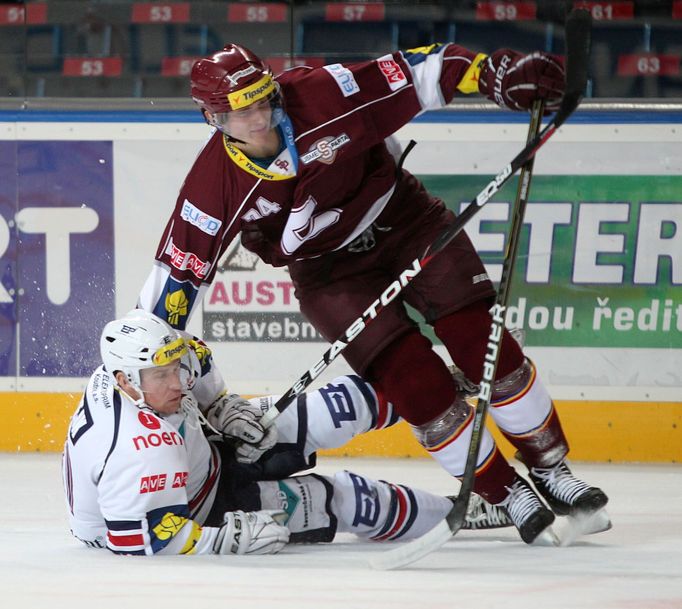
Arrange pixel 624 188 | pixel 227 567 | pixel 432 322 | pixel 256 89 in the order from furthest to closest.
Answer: pixel 624 188, pixel 432 322, pixel 256 89, pixel 227 567

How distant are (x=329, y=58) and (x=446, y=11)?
0.45 metres

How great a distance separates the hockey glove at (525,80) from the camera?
254 cm

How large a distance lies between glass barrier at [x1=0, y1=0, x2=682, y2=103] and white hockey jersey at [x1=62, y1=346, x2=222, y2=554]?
192 centimetres

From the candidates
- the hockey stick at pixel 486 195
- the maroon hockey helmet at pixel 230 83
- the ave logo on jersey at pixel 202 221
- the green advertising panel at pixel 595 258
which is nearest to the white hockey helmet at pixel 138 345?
the ave logo on jersey at pixel 202 221

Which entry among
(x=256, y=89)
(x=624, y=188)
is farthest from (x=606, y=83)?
(x=256, y=89)

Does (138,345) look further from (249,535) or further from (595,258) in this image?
(595,258)

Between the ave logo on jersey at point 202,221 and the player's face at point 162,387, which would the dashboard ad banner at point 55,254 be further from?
the player's face at point 162,387

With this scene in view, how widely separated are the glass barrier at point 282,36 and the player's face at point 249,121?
1.64m

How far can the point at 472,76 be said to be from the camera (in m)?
2.67

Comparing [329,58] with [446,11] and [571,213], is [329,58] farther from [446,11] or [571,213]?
[571,213]

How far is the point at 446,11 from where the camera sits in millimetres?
4172

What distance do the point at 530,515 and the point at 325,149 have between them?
3.11 ft

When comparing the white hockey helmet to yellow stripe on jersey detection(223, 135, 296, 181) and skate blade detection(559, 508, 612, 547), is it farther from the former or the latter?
A: skate blade detection(559, 508, 612, 547)

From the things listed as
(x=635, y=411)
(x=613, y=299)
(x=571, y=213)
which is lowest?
(x=635, y=411)
